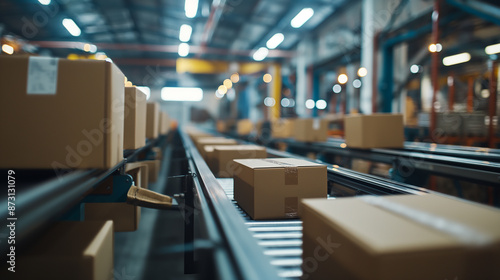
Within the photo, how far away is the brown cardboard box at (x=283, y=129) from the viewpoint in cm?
706

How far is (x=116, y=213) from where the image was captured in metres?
2.05

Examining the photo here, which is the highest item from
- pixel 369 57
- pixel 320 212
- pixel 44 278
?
pixel 369 57

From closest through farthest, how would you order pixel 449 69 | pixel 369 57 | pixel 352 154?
pixel 352 154
pixel 369 57
pixel 449 69

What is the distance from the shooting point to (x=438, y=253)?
2.33ft

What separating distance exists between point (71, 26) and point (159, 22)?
2.53 m

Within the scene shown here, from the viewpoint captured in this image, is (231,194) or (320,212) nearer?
(320,212)

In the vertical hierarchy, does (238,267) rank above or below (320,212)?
below

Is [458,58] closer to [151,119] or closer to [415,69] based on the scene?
[415,69]

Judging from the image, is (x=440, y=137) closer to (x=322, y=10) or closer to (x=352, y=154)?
(x=352, y=154)

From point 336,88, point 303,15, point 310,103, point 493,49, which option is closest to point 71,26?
point 303,15

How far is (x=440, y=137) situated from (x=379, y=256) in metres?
5.24

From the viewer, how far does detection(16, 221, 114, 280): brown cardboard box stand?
0.94 m

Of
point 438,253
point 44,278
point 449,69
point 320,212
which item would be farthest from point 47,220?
point 449,69

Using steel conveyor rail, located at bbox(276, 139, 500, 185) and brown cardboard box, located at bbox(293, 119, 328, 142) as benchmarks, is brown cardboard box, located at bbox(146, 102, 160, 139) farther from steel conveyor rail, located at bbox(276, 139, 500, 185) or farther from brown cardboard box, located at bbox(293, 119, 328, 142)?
brown cardboard box, located at bbox(293, 119, 328, 142)
